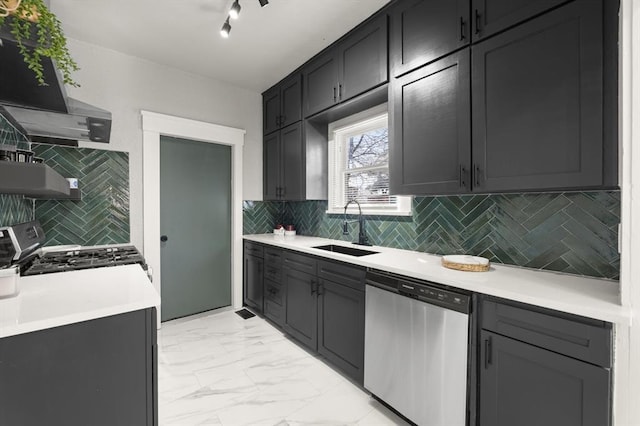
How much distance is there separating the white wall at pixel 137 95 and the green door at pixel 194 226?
286 millimetres

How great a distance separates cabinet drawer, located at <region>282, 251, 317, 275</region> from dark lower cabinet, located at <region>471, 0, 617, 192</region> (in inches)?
56.2

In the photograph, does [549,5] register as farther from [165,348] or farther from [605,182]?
[165,348]

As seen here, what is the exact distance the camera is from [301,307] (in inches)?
107

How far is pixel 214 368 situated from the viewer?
2.42 m

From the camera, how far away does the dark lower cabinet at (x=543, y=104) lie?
1.32 m

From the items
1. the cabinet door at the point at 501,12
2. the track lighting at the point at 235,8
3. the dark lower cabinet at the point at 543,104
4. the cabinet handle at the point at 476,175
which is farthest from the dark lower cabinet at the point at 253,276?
the cabinet door at the point at 501,12

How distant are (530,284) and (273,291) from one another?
2.38 meters

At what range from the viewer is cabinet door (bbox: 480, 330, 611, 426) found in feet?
3.72

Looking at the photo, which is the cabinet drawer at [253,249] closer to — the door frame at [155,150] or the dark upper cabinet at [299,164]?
the dark upper cabinet at [299,164]

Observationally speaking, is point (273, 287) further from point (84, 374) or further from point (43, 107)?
point (43, 107)

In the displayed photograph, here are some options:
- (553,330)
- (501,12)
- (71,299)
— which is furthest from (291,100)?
(553,330)

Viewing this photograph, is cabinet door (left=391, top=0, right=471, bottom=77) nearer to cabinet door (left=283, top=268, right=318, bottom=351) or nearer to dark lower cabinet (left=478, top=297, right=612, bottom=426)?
dark lower cabinet (left=478, top=297, right=612, bottom=426)

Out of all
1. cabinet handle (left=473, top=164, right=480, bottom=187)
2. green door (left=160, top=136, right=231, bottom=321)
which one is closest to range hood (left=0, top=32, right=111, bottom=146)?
green door (left=160, top=136, right=231, bottom=321)

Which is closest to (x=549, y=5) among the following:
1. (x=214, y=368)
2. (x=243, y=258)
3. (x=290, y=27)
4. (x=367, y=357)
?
(x=290, y=27)
